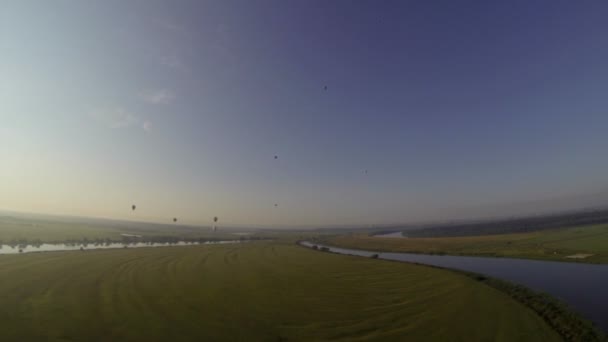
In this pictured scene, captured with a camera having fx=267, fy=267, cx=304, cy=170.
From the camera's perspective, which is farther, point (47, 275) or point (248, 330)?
point (47, 275)

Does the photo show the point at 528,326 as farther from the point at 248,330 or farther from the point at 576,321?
the point at 248,330

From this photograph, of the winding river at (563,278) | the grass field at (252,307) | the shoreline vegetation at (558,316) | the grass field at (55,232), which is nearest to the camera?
the grass field at (252,307)

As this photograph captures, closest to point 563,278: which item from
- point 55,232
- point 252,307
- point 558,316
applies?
point 558,316

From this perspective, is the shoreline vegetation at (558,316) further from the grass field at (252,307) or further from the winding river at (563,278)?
the winding river at (563,278)

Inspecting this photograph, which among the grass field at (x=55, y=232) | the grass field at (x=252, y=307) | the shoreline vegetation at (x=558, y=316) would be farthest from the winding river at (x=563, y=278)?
the grass field at (x=55, y=232)

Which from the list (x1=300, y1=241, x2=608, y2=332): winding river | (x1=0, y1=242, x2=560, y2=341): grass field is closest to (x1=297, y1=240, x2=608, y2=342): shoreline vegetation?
(x1=0, y1=242, x2=560, y2=341): grass field

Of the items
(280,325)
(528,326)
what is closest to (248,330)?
(280,325)

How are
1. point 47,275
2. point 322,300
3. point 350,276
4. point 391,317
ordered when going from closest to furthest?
point 391,317, point 322,300, point 47,275, point 350,276
